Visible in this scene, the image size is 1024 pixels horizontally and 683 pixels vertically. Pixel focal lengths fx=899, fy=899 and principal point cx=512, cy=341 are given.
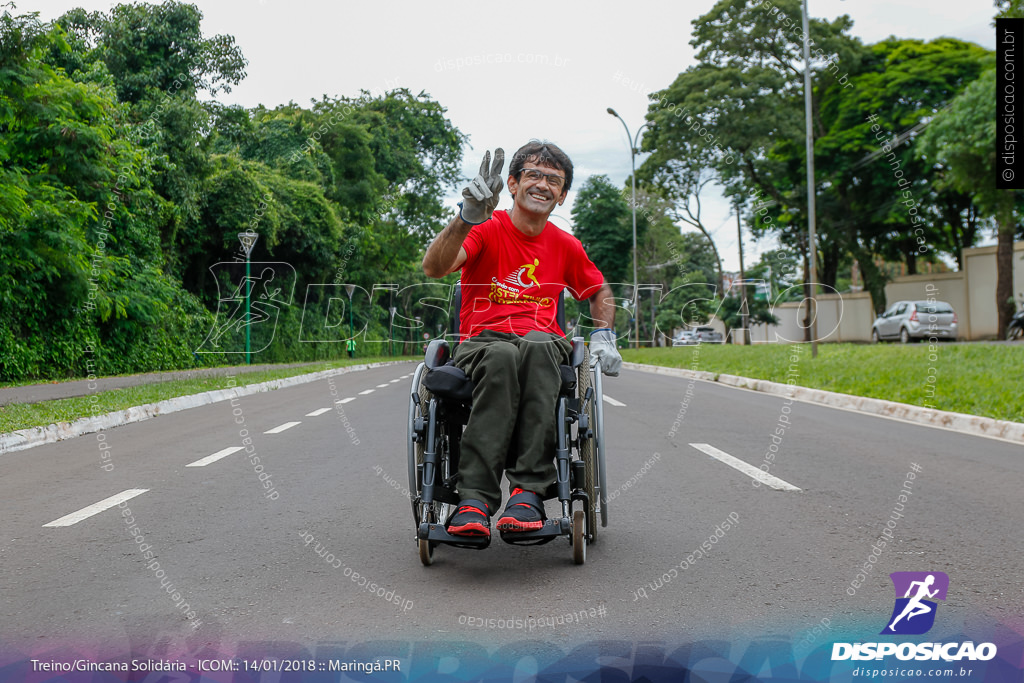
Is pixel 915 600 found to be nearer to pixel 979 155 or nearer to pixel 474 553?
pixel 474 553

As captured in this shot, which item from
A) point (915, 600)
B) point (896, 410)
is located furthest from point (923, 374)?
point (915, 600)

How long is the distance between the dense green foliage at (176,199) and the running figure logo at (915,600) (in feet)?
8.76

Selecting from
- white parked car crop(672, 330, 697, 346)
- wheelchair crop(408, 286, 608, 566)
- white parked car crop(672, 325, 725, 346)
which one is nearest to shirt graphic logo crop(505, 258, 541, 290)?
wheelchair crop(408, 286, 608, 566)

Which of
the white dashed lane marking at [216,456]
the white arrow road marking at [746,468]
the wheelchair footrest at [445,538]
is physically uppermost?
the wheelchair footrest at [445,538]

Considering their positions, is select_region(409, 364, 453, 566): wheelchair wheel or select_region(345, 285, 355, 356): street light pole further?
select_region(345, 285, 355, 356): street light pole

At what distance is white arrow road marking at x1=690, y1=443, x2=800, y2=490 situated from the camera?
18.8ft

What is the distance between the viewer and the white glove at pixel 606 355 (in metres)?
4.08

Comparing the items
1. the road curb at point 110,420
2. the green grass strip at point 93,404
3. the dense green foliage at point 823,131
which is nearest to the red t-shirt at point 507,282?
the road curb at point 110,420

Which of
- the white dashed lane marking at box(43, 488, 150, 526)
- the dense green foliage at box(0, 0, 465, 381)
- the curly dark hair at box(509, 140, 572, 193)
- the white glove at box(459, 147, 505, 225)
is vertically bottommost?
the white dashed lane marking at box(43, 488, 150, 526)

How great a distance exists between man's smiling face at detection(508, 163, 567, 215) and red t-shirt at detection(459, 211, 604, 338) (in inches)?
6.0

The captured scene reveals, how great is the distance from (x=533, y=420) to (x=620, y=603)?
2.68 feet

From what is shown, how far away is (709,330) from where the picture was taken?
64438 mm

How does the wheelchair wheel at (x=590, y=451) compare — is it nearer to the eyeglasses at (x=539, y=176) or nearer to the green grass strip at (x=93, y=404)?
the eyeglasses at (x=539, y=176)

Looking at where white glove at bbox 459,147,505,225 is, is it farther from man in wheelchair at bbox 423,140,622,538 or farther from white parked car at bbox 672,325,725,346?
white parked car at bbox 672,325,725,346
